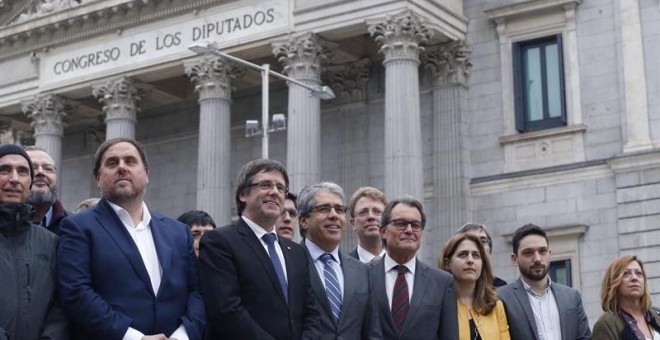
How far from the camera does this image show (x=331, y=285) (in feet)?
33.5

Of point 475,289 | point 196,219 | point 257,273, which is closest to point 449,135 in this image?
point 196,219

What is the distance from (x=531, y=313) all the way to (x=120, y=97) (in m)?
26.0

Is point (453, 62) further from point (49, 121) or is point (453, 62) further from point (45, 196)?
point (45, 196)

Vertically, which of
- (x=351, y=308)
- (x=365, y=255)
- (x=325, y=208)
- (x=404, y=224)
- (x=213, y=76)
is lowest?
(x=351, y=308)

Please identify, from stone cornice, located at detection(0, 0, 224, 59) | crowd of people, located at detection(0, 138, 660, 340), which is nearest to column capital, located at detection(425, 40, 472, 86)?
stone cornice, located at detection(0, 0, 224, 59)

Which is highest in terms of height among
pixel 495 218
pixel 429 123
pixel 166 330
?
pixel 429 123

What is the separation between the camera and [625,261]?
1181 cm

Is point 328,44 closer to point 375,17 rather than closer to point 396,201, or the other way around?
point 375,17

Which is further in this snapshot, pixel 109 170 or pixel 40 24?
pixel 40 24

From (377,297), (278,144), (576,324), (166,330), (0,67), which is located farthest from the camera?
(0,67)

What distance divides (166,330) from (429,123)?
82.1 feet

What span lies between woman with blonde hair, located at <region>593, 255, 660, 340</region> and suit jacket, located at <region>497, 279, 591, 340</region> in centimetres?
20

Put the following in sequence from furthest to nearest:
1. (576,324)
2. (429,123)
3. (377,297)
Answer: (429,123) → (576,324) → (377,297)

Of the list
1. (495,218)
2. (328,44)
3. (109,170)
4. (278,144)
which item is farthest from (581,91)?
(109,170)
